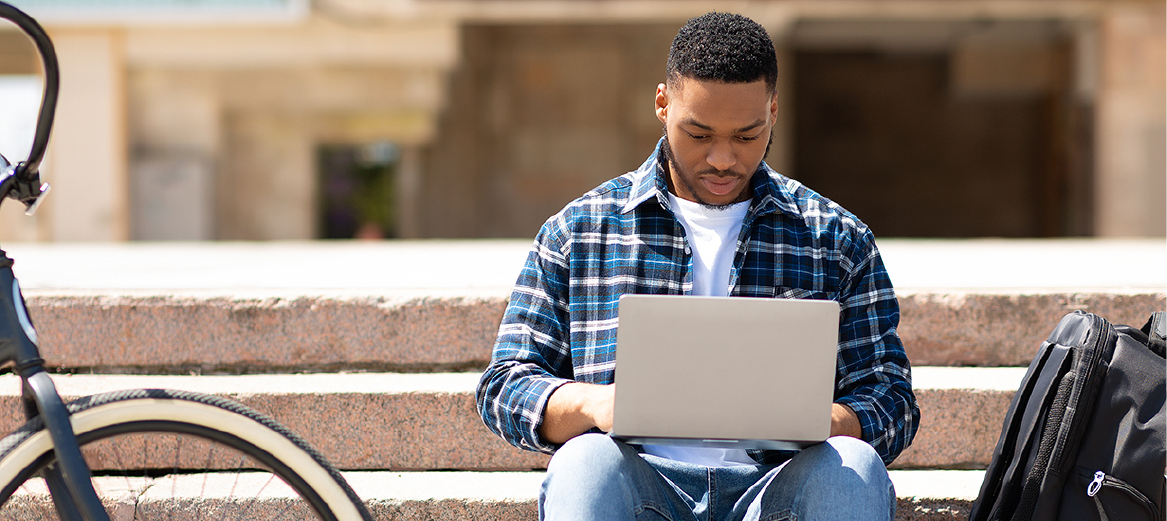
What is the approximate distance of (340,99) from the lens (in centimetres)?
1158

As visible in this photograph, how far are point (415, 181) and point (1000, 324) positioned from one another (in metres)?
11.2

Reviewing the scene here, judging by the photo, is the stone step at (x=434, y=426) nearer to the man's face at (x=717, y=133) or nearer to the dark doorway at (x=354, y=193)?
the man's face at (x=717, y=133)

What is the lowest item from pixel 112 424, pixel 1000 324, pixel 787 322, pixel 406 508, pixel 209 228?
pixel 209 228

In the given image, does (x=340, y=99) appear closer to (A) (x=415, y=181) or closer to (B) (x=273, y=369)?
(A) (x=415, y=181)

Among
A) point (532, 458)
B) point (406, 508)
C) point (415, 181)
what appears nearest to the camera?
point (406, 508)

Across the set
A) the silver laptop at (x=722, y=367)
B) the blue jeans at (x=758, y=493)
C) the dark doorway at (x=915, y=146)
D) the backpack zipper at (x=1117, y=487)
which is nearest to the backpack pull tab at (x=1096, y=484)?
the backpack zipper at (x=1117, y=487)

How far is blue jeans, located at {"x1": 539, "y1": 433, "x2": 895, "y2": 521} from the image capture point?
1541mm

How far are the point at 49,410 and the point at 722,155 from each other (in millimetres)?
1154

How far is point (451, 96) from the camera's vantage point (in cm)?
1251

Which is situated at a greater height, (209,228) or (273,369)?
(273,369)

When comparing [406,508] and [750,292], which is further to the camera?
[406,508]

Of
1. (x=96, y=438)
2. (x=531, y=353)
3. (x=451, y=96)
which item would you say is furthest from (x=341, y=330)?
(x=451, y=96)

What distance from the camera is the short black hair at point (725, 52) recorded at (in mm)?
1750

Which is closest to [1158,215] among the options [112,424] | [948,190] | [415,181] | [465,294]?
[948,190]
